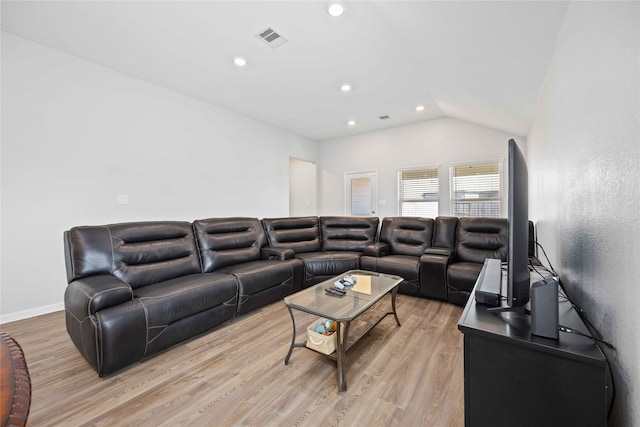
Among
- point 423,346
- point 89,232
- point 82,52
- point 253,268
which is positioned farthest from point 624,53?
point 82,52

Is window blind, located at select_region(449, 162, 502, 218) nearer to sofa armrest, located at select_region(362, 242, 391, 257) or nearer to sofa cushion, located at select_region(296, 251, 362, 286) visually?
sofa armrest, located at select_region(362, 242, 391, 257)

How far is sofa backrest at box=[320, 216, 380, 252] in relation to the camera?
162 inches

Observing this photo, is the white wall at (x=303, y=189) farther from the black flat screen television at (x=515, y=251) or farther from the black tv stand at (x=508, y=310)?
the black tv stand at (x=508, y=310)

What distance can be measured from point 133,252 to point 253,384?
166 cm

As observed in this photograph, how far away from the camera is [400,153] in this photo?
5250mm

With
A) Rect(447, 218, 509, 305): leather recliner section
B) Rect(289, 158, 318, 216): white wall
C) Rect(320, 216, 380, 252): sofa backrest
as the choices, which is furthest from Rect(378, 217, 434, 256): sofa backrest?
Rect(289, 158, 318, 216): white wall

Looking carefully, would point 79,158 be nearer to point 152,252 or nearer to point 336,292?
point 152,252

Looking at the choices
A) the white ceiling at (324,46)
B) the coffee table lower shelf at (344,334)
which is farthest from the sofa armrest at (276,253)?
the white ceiling at (324,46)

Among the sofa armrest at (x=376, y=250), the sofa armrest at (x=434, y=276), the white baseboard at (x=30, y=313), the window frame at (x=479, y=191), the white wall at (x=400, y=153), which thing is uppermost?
the white wall at (x=400, y=153)

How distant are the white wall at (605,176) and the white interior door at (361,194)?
161 inches

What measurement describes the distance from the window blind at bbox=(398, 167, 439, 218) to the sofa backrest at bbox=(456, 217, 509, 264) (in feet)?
4.78

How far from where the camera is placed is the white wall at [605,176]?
747 mm

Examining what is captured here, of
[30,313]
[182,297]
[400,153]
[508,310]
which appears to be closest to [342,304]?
[508,310]

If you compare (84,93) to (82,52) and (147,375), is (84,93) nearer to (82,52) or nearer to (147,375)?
(82,52)
